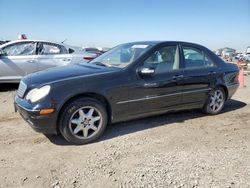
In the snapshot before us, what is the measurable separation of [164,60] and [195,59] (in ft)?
2.71

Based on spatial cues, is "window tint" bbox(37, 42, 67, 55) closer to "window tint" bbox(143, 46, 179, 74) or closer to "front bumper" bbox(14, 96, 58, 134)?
"window tint" bbox(143, 46, 179, 74)

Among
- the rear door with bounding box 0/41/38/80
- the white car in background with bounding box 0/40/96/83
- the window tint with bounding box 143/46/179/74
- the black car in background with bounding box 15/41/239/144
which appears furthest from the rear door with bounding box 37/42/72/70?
the window tint with bounding box 143/46/179/74

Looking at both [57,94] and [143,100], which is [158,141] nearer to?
[143,100]

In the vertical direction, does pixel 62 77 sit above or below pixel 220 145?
above

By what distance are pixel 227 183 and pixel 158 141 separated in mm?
1339

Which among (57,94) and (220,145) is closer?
(57,94)

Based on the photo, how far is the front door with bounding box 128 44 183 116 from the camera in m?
4.24

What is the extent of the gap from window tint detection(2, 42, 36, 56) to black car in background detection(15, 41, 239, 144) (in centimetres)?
364

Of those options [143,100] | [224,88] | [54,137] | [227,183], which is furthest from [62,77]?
[224,88]

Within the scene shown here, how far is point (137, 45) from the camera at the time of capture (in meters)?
4.91

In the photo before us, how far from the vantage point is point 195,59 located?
202 inches

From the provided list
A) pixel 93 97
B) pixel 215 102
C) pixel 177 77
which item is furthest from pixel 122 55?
pixel 215 102

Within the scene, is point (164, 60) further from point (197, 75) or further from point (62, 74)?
point (62, 74)

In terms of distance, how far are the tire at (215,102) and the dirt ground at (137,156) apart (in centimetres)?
41
